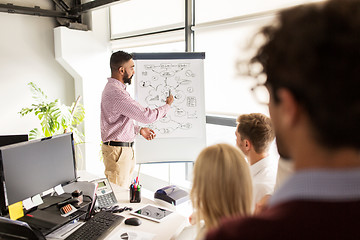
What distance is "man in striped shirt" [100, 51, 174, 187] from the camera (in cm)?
275

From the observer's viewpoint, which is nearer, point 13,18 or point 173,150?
point 173,150

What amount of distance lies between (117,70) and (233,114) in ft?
4.21

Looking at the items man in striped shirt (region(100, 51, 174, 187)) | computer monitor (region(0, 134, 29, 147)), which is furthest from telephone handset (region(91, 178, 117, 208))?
man in striped shirt (region(100, 51, 174, 187))

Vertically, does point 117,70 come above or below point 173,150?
above

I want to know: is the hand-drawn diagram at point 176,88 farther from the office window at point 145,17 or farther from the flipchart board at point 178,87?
the office window at point 145,17

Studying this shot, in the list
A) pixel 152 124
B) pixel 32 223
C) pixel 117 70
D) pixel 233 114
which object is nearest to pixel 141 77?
pixel 117 70

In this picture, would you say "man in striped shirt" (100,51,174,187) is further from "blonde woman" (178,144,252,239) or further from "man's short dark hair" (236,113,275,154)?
"blonde woman" (178,144,252,239)

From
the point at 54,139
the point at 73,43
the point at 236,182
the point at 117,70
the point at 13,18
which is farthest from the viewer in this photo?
the point at 73,43

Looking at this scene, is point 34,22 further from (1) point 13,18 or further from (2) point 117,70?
(2) point 117,70

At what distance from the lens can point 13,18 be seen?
4242 millimetres

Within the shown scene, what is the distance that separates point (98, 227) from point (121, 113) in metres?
1.36

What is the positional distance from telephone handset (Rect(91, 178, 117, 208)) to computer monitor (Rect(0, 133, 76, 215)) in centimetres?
24

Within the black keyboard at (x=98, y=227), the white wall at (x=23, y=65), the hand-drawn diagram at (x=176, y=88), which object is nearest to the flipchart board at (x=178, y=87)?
the hand-drawn diagram at (x=176, y=88)

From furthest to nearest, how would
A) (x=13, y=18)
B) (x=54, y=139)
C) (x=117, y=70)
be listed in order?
1. (x=13, y=18)
2. (x=117, y=70)
3. (x=54, y=139)
